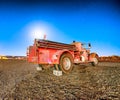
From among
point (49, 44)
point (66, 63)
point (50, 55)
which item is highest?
point (49, 44)

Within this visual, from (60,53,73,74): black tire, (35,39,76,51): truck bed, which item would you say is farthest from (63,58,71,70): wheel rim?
(35,39,76,51): truck bed

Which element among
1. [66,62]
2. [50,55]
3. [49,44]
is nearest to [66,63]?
[66,62]

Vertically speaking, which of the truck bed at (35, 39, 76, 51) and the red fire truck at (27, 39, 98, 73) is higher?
the truck bed at (35, 39, 76, 51)

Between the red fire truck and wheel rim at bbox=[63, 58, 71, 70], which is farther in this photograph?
wheel rim at bbox=[63, 58, 71, 70]

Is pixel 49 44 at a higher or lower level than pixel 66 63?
higher

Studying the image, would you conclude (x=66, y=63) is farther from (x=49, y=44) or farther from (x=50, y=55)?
(x=49, y=44)

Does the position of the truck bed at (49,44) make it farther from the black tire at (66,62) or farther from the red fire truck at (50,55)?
the black tire at (66,62)

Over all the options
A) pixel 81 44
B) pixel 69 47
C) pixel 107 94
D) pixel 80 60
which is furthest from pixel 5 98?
pixel 81 44

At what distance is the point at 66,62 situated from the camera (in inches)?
336

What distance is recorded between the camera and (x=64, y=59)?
8.35m

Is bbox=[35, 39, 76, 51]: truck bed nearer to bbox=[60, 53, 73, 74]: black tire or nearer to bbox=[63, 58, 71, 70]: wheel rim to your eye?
bbox=[60, 53, 73, 74]: black tire

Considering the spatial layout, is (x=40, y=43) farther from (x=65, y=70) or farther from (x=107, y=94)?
(x=107, y=94)

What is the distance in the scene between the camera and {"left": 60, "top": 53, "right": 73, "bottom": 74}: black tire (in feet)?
26.6

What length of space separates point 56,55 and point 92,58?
5.49m
